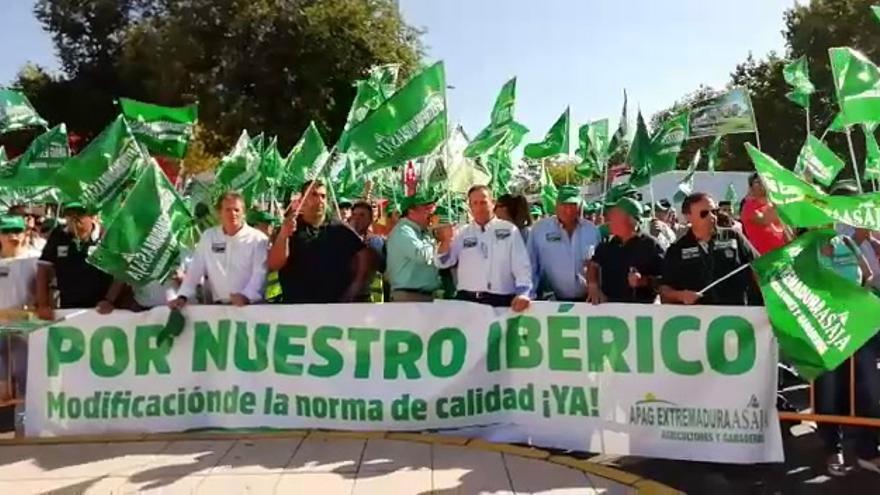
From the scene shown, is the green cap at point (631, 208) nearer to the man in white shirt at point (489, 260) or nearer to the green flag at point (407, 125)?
the man in white shirt at point (489, 260)

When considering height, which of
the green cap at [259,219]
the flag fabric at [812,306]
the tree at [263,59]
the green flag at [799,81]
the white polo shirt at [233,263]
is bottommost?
the flag fabric at [812,306]

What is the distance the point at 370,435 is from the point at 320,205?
5.89 feet

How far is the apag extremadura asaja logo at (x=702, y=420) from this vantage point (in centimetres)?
A: 582

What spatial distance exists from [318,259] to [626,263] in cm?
225

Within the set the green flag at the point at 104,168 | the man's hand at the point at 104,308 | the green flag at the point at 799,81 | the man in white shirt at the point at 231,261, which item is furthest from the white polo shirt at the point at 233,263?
the green flag at the point at 799,81

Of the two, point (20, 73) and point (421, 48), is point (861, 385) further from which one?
point (20, 73)

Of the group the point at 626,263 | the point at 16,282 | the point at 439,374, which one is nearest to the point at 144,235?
the point at 16,282

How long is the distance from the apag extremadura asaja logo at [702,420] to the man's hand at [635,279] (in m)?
0.87

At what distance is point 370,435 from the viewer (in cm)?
627

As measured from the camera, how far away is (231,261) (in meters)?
6.71

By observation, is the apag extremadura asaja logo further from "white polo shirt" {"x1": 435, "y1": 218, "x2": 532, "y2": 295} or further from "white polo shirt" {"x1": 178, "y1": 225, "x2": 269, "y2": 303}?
"white polo shirt" {"x1": 178, "y1": 225, "x2": 269, "y2": 303}

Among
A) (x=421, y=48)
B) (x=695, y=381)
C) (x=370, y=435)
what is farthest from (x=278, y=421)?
(x=421, y=48)

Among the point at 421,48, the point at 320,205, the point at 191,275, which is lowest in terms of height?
the point at 191,275

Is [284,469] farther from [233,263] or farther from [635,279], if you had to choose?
[635,279]
